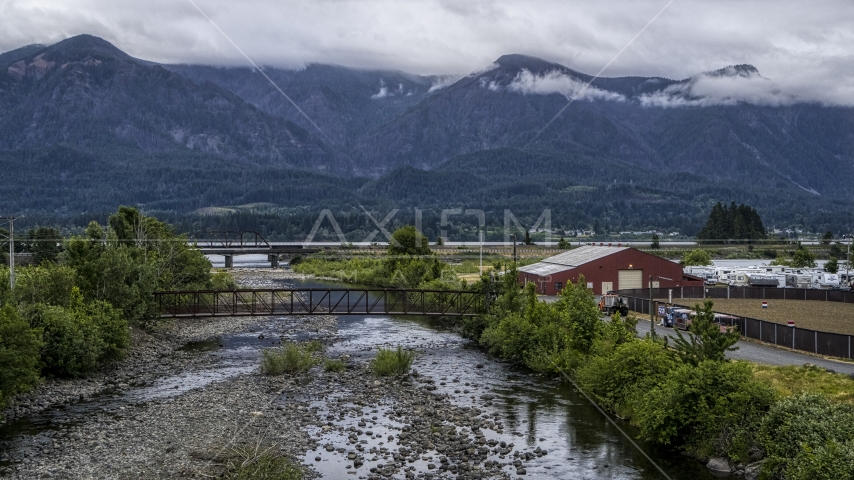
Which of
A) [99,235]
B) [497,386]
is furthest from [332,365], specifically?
[99,235]

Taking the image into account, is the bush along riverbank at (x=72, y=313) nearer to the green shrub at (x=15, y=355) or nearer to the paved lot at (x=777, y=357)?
the green shrub at (x=15, y=355)

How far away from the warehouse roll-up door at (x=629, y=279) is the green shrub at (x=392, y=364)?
40.7m

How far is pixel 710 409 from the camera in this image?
34.4 m

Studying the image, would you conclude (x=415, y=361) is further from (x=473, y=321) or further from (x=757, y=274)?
(x=757, y=274)

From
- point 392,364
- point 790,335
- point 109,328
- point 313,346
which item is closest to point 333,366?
point 392,364

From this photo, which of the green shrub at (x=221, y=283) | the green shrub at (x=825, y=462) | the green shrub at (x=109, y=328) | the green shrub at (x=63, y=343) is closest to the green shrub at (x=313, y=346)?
the green shrub at (x=109, y=328)

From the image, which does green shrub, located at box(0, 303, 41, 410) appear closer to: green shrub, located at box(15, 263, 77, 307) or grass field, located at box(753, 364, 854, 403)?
green shrub, located at box(15, 263, 77, 307)

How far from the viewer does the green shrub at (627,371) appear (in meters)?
39.8

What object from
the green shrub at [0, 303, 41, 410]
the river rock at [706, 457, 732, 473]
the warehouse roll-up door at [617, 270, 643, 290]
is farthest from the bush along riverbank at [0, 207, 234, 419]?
the warehouse roll-up door at [617, 270, 643, 290]

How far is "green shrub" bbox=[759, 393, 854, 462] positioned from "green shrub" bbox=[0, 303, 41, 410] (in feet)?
104

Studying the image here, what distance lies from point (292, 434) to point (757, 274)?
233ft

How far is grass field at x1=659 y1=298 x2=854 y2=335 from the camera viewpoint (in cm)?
6150

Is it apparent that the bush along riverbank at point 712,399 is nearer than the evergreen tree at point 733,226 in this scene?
Yes

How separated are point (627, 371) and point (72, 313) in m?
31.4
